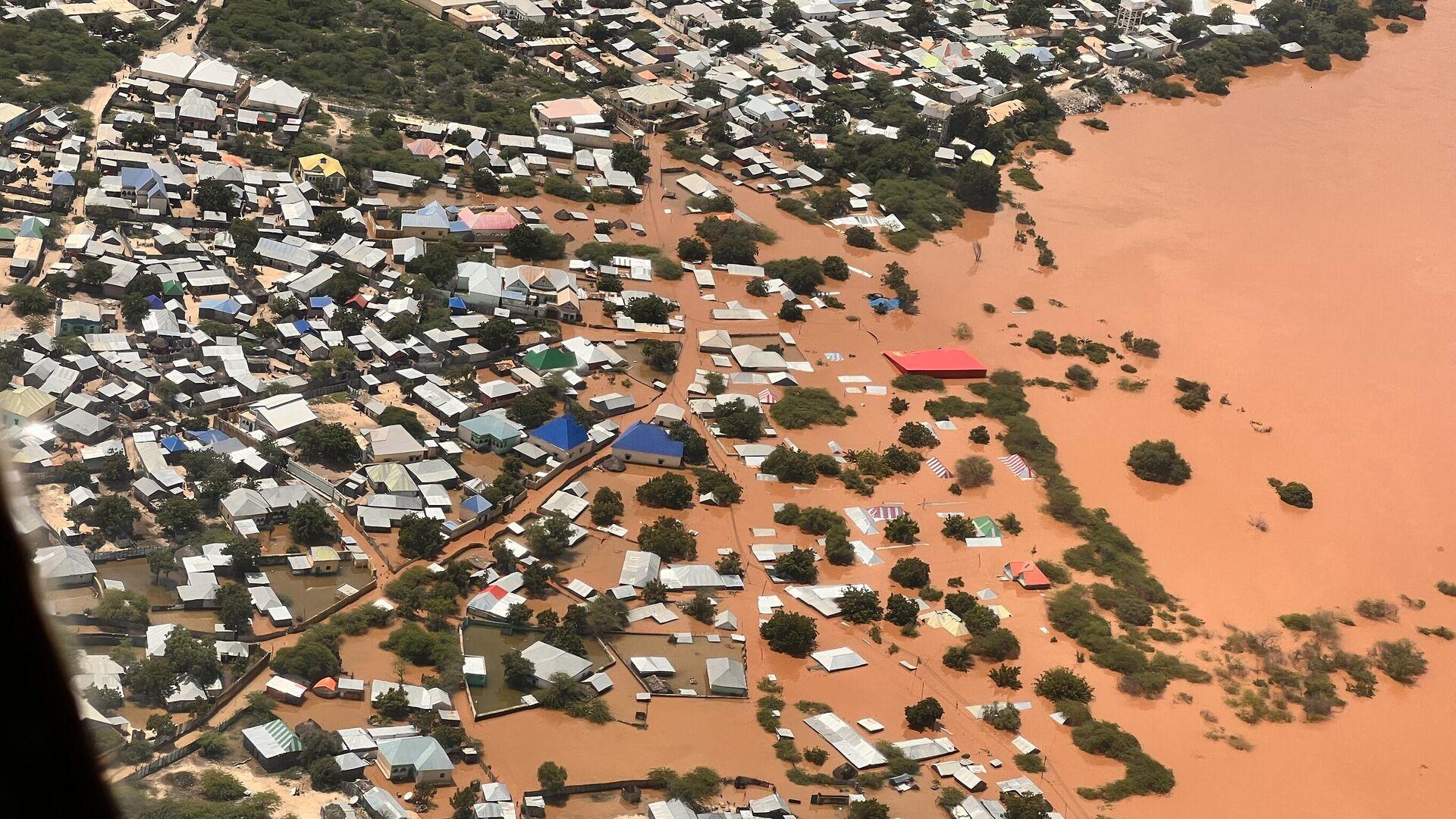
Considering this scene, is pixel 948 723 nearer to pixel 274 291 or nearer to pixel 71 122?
pixel 274 291

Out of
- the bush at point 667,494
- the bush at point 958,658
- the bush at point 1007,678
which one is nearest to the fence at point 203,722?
the bush at point 667,494

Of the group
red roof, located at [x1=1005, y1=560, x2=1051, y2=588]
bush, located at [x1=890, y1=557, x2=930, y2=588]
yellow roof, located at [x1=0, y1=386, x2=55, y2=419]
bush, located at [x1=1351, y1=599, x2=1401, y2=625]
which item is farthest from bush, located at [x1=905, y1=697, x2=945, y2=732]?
yellow roof, located at [x1=0, y1=386, x2=55, y2=419]

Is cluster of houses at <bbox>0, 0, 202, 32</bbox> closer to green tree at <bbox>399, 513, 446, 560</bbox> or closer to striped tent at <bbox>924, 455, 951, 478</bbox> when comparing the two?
green tree at <bbox>399, 513, 446, 560</bbox>

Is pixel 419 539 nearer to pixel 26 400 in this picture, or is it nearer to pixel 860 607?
pixel 860 607

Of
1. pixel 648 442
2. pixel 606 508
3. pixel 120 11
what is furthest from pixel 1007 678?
pixel 120 11

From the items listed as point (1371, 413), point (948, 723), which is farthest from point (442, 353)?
point (1371, 413)
